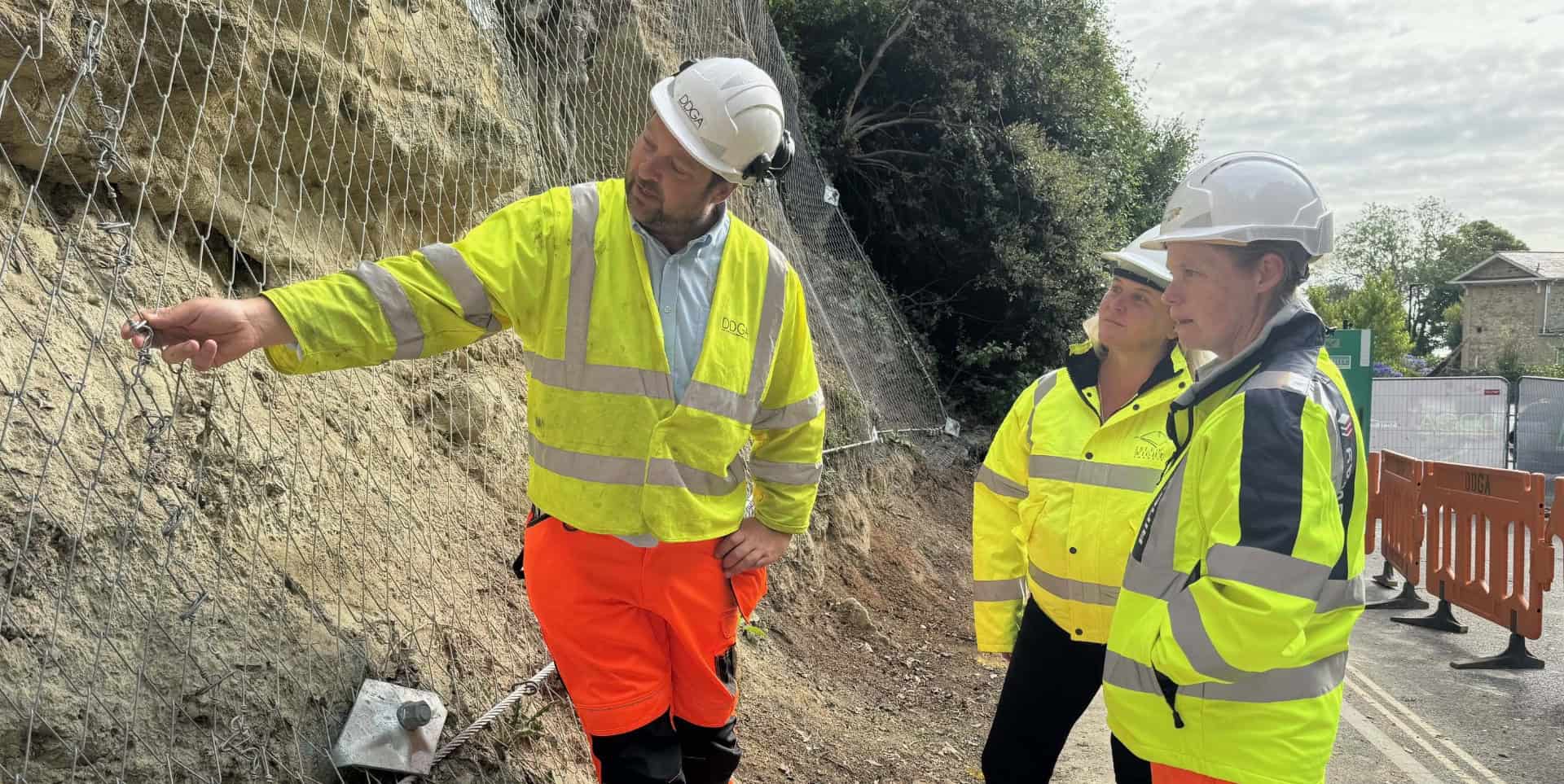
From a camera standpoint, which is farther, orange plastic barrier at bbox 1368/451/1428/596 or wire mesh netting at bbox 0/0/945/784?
orange plastic barrier at bbox 1368/451/1428/596

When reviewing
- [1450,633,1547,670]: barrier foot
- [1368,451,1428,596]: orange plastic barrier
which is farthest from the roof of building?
[1450,633,1547,670]: barrier foot

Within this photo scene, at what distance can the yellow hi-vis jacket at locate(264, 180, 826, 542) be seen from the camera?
223 centimetres

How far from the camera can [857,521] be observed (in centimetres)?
783

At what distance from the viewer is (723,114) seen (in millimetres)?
2361

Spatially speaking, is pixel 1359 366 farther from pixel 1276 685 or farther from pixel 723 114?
pixel 723 114

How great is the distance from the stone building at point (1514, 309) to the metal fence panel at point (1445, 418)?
35.5 meters

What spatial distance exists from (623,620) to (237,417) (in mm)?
1471

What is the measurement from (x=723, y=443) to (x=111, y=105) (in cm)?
218

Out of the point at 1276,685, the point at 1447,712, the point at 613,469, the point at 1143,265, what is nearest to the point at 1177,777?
the point at 1276,685

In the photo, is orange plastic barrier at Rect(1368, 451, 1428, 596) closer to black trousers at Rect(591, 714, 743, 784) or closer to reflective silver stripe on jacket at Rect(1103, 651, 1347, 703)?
reflective silver stripe on jacket at Rect(1103, 651, 1347, 703)

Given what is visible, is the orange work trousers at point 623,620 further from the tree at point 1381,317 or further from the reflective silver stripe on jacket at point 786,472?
the tree at point 1381,317

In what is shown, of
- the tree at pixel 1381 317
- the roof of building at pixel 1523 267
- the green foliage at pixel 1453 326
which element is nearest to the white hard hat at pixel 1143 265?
the tree at pixel 1381 317

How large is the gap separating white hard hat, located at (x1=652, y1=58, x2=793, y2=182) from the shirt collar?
0.12 metres

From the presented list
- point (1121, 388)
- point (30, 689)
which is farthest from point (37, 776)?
point (1121, 388)
